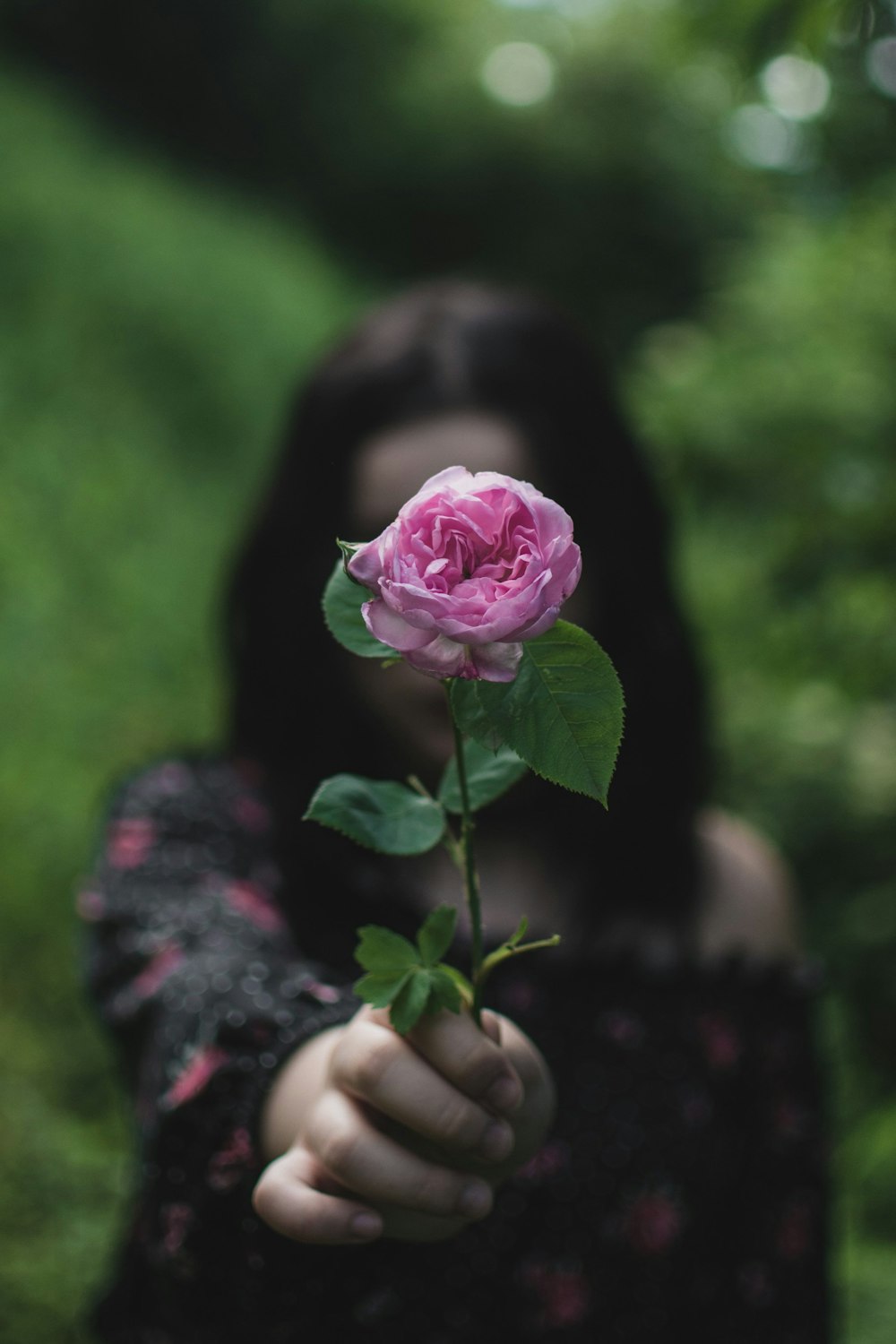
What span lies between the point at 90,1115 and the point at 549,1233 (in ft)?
3.78

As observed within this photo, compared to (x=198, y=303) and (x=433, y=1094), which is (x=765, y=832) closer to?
(x=433, y=1094)

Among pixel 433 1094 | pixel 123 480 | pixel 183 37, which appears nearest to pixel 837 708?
pixel 433 1094

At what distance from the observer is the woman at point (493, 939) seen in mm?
530

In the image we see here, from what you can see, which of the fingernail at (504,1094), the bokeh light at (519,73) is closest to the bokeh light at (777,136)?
the fingernail at (504,1094)

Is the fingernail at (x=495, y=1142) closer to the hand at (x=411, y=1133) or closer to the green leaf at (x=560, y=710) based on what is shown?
the hand at (x=411, y=1133)

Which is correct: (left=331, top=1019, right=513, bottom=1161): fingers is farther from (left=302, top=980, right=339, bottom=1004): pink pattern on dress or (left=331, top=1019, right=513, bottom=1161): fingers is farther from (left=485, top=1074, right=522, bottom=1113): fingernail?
(left=302, top=980, right=339, bottom=1004): pink pattern on dress

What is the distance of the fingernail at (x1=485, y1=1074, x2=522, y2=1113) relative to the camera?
1.26 feet

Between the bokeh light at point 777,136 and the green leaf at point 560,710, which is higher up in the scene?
the bokeh light at point 777,136

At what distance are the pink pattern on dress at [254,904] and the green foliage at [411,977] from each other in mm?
349

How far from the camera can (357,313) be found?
5.12 meters

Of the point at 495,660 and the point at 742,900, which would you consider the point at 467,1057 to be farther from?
the point at 742,900

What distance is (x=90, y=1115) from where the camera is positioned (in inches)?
68.1

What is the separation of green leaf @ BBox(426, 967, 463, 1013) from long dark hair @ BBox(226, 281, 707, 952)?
0.28m

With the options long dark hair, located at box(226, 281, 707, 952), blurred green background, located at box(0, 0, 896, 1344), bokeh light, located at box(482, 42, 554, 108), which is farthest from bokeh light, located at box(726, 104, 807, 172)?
bokeh light, located at box(482, 42, 554, 108)
